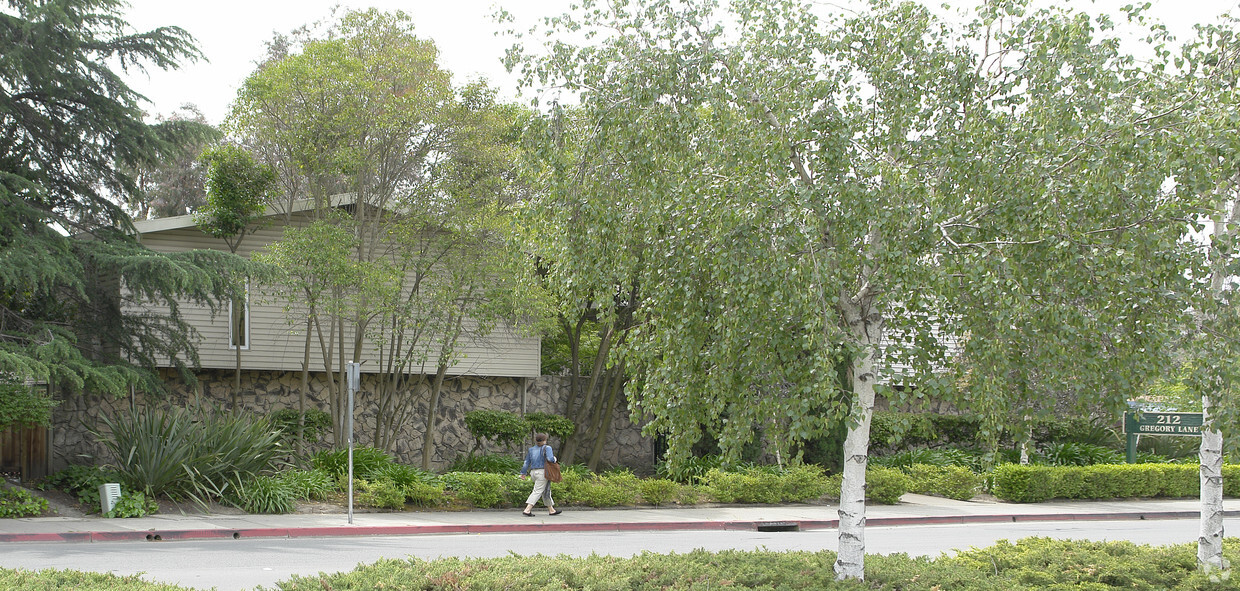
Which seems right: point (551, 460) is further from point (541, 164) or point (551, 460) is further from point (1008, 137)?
point (1008, 137)

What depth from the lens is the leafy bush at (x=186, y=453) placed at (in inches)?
628

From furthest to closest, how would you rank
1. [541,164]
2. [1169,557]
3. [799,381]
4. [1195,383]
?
[1169,557], [541,164], [799,381], [1195,383]

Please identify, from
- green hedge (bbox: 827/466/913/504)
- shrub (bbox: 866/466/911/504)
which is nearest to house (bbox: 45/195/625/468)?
green hedge (bbox: 827/466/913/504)

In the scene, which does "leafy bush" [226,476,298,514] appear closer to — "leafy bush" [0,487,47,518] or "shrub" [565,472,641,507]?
"leafy bush" [0,487,47,518]

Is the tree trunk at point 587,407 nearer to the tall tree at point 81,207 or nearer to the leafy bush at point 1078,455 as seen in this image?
the tall tree at point 81,207

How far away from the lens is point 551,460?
17.0 meters

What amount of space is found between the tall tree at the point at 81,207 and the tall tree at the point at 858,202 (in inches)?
399

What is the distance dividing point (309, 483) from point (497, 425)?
4.93m

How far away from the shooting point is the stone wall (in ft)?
64.7

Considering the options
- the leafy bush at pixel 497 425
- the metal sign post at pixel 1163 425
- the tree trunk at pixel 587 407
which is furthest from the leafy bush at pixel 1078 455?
the leafy bush at pixel 497 425

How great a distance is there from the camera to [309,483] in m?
17.0

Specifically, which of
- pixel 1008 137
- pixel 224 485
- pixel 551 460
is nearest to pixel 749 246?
pixel 1008 137

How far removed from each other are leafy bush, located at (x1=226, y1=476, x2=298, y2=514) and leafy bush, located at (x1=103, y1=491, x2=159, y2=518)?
1.18 meters

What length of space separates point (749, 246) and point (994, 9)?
274 centimetres
